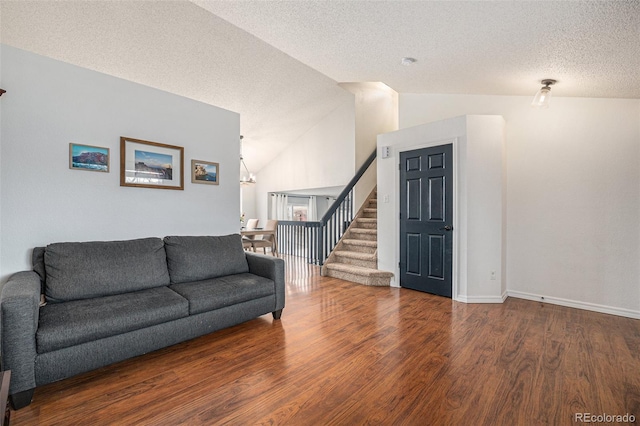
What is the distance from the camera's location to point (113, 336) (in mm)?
1986

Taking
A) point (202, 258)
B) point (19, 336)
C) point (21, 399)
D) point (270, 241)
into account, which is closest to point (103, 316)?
point (19, 336)

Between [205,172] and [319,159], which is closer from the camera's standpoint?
[205,172]

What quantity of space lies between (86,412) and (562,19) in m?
3.89

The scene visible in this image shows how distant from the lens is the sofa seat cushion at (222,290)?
8.00 feet

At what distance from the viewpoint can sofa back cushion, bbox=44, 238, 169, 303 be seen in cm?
219

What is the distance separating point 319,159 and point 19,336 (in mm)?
6404

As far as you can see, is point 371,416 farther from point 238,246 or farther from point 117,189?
point 117,189

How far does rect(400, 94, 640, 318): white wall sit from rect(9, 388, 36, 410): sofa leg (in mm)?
4747

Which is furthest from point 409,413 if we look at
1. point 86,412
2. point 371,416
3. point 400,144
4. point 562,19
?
point 400,144

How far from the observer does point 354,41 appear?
9.05ft

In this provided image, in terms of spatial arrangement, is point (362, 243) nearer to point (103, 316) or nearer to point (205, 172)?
point (205, 172)

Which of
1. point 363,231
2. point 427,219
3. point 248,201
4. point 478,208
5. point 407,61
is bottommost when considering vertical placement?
point 363,231

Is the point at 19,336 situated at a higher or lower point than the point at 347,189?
lower

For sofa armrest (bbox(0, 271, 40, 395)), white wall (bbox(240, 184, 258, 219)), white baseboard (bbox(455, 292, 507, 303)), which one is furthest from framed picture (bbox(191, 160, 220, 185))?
white wall (bbox(240, 184, 258, 219))
